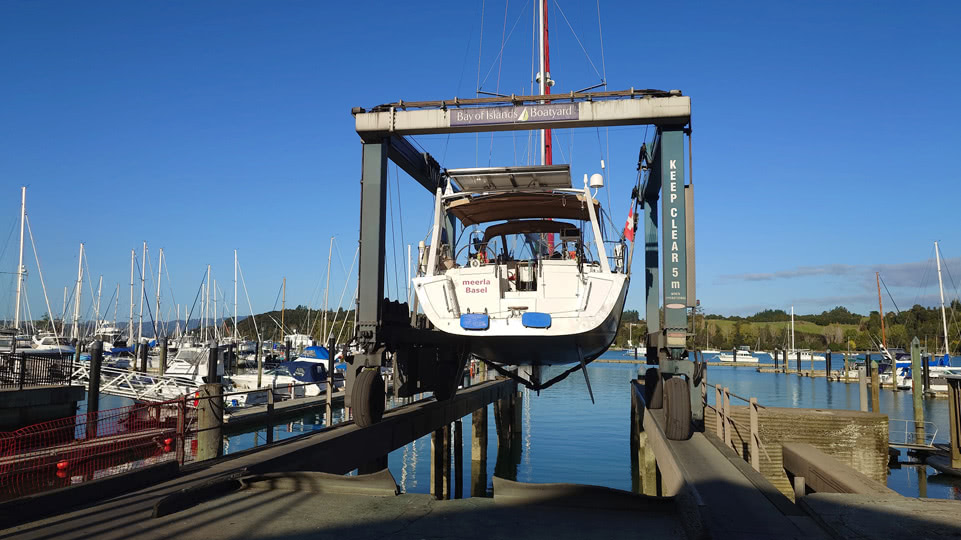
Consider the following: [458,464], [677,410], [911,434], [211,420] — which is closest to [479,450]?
[458,464]

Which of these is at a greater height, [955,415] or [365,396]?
[365,396]

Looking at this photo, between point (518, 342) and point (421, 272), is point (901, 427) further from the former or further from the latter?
point (421, 272)

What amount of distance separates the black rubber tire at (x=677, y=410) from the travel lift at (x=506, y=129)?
0.02 m

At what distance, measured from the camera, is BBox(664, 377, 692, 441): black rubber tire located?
11.5 meters

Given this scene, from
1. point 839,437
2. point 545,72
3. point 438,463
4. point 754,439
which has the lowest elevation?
point 438,463

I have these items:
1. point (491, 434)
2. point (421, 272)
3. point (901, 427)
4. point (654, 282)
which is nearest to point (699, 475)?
point (421, 272)

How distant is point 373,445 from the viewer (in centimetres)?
1191

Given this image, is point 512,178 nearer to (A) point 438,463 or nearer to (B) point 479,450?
(A) point 438,463

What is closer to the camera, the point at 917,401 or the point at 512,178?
the point at 512,178

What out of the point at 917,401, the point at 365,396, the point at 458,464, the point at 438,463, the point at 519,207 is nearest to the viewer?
the point at 365,396

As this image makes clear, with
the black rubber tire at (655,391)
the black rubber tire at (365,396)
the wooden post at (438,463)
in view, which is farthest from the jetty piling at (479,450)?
the black rubber tire at (365,396)

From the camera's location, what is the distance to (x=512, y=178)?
47.4 feet

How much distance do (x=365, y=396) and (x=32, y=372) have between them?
56.9 ft

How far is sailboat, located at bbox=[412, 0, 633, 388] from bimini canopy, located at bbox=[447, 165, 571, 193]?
2cm
